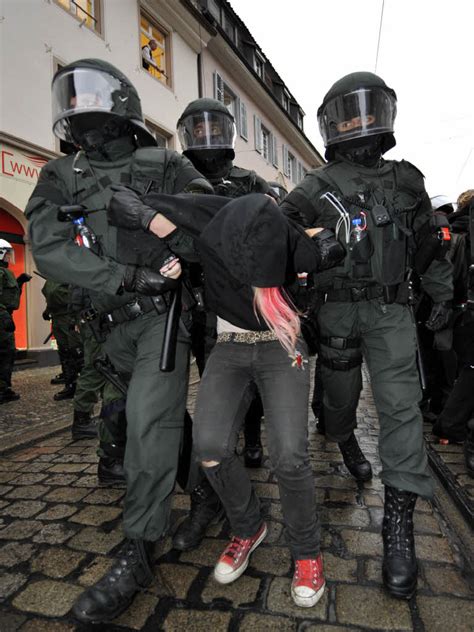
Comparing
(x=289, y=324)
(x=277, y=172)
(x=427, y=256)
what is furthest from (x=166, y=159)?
(x=277, y=172)

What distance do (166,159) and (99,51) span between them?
10.8 metres

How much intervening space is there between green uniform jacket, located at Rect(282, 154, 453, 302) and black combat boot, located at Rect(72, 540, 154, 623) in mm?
Answer: 1498

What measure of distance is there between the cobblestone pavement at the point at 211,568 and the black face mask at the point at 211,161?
6.75 ft

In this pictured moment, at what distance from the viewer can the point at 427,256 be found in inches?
95.1

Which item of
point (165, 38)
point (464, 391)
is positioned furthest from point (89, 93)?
point (165, 38)

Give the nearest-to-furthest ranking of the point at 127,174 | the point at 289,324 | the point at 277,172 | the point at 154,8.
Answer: the point at 289,324 < the point at 127,174 < the point at 154,8 < the point at 277,172

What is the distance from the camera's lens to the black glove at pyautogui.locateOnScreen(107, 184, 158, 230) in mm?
1889

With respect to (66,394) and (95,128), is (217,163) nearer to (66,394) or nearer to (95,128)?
(95,128)

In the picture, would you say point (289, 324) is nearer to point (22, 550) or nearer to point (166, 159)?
point (166, 159)

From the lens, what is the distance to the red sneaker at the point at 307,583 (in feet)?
5.74

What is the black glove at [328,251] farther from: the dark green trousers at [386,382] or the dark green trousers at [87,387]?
the dark green trousers at [87,387]

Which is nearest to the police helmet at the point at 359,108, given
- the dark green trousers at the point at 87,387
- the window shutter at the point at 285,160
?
the dark green trousers at the point at 87,387

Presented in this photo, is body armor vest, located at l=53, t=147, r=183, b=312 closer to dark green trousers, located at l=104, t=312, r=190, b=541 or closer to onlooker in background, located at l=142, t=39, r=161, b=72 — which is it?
dark green trousers, located at l=104, t=312, r=190, b=541

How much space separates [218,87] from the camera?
1656 cm
